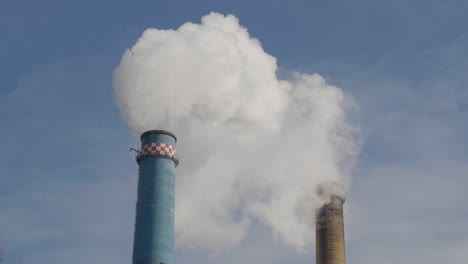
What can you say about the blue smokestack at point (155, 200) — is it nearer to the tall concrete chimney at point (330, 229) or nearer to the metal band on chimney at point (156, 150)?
the metal band on chimney at point (156, 150)

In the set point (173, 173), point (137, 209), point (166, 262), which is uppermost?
point (173, 173)

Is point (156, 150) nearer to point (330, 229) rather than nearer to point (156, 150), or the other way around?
point (156, 150)

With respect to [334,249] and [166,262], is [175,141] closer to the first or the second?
[166,262]

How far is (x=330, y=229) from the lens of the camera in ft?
255

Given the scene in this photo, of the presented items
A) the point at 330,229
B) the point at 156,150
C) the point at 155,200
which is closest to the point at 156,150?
the point at 156,150

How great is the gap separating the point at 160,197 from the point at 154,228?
3089 mm

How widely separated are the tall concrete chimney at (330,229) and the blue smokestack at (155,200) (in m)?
22.5

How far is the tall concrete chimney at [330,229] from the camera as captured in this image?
250 ft

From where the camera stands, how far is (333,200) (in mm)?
80750

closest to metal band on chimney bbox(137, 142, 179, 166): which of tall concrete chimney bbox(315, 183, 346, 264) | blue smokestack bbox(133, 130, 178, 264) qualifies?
blue smokestack bbox(133, 130, 178, 264)

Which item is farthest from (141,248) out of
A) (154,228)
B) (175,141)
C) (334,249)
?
(334,249)

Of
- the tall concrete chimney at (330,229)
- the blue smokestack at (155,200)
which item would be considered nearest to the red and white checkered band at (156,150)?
the blue smokestack at (155,200)

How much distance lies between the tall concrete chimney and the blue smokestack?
22.5m

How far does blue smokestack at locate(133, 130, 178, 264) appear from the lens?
194 feet
